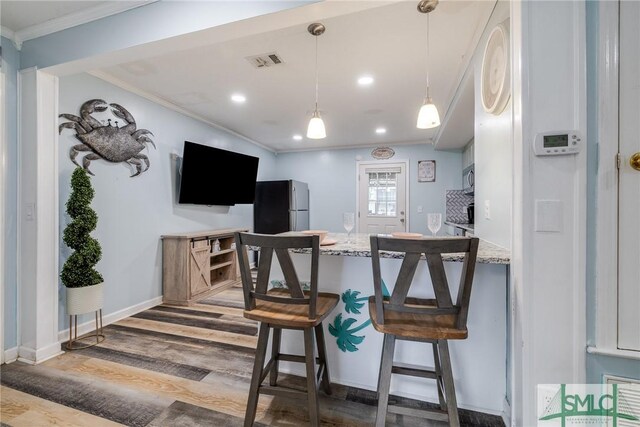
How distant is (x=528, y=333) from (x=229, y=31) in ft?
7.00

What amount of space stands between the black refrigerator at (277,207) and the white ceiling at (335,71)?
121 centimetres

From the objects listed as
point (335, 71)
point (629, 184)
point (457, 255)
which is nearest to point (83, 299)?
point (457, 255)

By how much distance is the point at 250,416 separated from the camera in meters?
1.34

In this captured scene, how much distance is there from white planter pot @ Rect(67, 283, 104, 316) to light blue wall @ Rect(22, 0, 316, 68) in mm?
1761

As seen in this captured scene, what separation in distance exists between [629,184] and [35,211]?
345cm

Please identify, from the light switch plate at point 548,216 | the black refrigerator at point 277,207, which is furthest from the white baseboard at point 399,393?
the black refrigerator at point 277,207

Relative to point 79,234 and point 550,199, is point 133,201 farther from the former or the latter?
point 550,199

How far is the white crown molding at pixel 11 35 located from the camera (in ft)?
6.57

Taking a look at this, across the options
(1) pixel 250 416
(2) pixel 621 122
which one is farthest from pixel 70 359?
(2) pixel 621 122

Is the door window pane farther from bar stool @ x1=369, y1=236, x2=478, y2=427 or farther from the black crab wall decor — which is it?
bar stool @ x1=369, y1=236, x2=478, y2=427

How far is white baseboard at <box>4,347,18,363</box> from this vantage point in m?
2.03

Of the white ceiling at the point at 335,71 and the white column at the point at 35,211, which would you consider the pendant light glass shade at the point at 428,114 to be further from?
the white column at the point at 35,211

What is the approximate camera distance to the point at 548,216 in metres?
1.08

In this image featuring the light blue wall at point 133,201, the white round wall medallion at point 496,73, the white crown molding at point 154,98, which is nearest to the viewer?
the white round wall medallion at point 496,73
